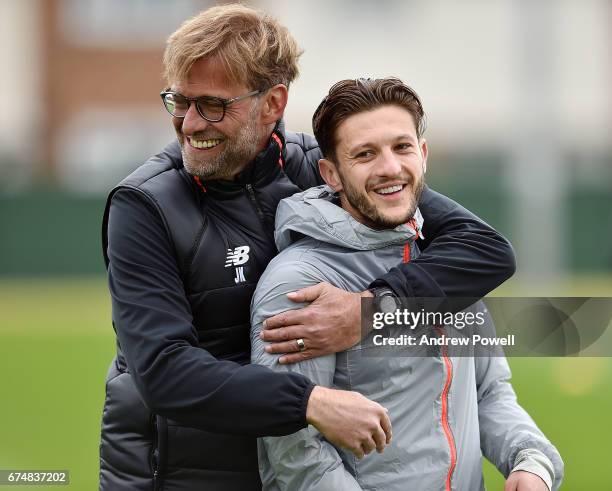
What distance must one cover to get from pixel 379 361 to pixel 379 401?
0.38 ft

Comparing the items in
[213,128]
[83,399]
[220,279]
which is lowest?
[83,399]

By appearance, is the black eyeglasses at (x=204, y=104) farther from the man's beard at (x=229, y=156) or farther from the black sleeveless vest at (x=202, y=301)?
the black sleeveless vest at (x=202, y=301)

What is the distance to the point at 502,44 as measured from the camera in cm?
3014

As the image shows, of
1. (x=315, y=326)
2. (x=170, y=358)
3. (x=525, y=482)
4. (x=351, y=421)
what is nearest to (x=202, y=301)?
(x=170, y=358)

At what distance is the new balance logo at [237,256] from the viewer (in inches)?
137

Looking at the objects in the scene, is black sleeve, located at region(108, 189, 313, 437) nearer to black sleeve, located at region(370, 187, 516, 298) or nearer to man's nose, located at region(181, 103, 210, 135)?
man's nose, located at region(181, 103, 210, 135)

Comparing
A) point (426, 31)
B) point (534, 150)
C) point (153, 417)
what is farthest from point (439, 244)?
point (426, 31)

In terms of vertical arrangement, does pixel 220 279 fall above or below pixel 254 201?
below

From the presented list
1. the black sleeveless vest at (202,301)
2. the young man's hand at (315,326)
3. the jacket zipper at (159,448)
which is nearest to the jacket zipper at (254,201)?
the black sleeveless vest at (202,301)

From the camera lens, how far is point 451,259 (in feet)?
11.4

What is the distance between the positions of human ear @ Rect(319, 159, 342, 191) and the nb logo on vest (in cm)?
33

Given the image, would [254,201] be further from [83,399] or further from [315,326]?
[83,399]

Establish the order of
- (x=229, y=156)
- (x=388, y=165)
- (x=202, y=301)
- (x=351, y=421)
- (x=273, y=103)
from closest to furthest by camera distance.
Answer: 1. (x=351, y=421)
2. (x=388, y=165)
3. (x=202, y=301)
4. (x=229, y=156)
5. (x=273, y=103)

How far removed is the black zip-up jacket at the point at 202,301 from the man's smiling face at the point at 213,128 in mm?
72
